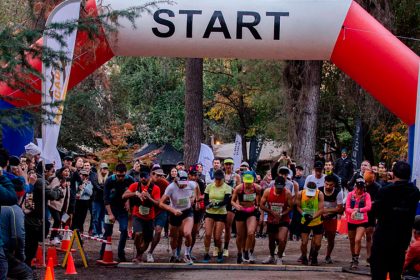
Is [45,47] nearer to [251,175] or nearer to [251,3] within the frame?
[251,3]

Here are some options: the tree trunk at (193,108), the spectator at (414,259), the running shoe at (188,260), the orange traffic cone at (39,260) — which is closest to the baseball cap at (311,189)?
the running shoe at (188,260)

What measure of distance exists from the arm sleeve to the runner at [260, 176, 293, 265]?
6358 millimetres

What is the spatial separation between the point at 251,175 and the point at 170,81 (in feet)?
89.2

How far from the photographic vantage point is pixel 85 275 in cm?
1420

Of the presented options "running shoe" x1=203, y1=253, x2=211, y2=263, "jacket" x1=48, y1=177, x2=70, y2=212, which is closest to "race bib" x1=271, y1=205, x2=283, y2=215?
"running shoe" x1=203, y1=253, x2=211, y2=263

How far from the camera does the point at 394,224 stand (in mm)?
11039

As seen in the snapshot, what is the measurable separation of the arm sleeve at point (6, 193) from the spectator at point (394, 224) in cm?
426

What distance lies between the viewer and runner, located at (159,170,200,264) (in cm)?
1588

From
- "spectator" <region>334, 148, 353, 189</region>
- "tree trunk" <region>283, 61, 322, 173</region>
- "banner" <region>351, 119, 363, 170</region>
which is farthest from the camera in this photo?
"banner" <region>351, 119, 363, 170</region>

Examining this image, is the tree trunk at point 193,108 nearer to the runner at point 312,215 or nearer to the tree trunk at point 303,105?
the tree trunk at point 303,105

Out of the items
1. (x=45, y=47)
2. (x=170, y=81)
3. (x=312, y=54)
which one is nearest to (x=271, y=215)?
(x=312, y=54)

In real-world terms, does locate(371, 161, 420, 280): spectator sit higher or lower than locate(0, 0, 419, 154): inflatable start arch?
lower

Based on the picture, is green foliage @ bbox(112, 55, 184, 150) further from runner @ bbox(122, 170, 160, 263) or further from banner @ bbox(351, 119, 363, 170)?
runner @ bbox(122, 170, 160, 263)

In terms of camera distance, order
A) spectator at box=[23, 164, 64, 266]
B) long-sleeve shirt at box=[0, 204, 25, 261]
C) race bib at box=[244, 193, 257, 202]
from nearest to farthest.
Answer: long-sleeve shirt at box=[0, 204, 25, 261]
spectator at box=[23, 164, 64, 266]
race bib at box=[244, 193, 257, 202]
